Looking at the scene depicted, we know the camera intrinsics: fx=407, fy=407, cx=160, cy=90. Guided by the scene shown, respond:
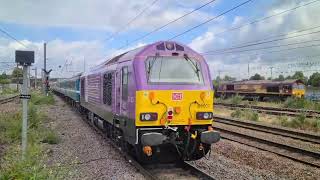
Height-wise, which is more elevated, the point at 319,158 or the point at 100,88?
the point at 100,88

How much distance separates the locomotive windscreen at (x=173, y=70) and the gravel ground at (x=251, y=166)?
2276 millimetres

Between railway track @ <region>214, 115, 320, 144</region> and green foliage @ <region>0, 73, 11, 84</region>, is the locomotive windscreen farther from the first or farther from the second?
green foliage @ <region>0, 73, 11, 84</region>

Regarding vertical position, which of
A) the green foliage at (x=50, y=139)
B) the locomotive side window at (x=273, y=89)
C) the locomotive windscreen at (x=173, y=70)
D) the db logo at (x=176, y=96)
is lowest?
the green foliage at (x=50, y=139)

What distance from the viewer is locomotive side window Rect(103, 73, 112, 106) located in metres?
12.3

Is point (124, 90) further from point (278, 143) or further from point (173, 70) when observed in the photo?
point (278, 143)

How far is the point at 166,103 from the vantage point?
31.3ft

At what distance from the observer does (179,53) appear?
10188mm

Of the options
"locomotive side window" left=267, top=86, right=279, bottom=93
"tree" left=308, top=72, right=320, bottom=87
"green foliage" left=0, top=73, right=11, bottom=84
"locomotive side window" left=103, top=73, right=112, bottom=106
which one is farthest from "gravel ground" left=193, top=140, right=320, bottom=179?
"green foliage" left=0, top=73, right=11, bottom=84

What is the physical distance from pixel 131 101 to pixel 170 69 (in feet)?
4.13

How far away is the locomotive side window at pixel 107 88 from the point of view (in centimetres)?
1226

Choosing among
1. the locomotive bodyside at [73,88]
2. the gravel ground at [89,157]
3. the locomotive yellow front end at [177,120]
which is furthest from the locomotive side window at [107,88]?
the locomotive bodyside at [73,88]

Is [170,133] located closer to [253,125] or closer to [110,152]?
[110,152]

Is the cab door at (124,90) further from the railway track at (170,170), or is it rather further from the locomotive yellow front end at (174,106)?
the railway track at (170,170)

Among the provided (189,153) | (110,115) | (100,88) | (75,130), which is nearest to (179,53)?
(189,153)
